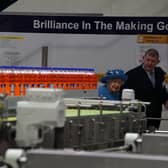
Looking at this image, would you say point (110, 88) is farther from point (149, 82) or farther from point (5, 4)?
point (5, 4)

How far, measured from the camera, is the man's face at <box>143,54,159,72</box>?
6.68m

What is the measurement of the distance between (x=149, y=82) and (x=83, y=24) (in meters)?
1.10

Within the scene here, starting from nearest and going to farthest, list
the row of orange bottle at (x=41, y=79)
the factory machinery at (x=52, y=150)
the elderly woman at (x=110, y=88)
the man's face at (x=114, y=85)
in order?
the factory machinery at (x=52, y=150) → the row of orange bottle at (x=41, y=79) → the elderly woman at (x=110, y=88) → the man's face at (x=114, y=85)

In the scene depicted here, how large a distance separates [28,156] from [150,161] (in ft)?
1.69

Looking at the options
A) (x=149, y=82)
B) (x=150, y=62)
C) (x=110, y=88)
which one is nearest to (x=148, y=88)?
(x=149, y=82)

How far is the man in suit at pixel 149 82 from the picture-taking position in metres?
6.67

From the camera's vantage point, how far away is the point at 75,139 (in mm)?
3092

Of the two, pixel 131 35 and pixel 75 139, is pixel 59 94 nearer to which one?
pixel 75 139

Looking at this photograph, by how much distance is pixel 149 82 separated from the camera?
22.1 feet

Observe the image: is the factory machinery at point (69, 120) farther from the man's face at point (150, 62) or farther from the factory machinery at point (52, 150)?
the man's face at point (150, 62)

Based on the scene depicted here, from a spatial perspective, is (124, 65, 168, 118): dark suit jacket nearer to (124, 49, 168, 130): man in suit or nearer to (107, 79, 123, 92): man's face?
(124, 49, 168, 130): man in suit

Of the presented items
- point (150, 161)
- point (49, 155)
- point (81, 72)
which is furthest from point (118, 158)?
point (81, 72)

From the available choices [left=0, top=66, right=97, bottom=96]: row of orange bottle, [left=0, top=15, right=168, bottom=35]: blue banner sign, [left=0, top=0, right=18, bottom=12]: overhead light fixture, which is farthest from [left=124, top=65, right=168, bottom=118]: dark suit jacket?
[left=0, top=66, right=97, bottom=96]: row of orange bottle

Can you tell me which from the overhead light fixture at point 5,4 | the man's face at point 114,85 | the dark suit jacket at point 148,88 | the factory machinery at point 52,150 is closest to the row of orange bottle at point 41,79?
the factory machinery at point 52,150
